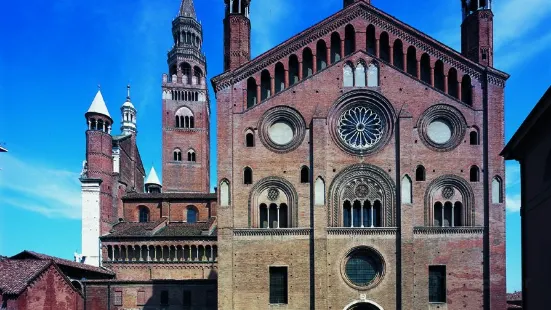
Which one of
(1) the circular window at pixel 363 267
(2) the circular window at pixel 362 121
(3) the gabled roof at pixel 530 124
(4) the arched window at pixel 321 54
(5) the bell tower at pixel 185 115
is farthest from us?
(5) the bell tower at pixel 185 115

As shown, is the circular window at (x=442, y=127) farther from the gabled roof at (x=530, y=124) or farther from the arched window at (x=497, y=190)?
the gabled roof at (x=530, y=124)

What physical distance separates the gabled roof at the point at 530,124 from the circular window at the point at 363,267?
1060 centimetres

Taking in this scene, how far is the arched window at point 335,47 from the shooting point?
2516 centimetres

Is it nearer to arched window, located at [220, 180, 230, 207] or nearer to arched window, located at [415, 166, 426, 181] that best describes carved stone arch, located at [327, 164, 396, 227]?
arched window, located at [415, 166, 426, 181]

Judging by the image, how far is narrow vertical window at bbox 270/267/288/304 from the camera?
23500mm

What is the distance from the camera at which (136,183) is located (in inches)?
2099

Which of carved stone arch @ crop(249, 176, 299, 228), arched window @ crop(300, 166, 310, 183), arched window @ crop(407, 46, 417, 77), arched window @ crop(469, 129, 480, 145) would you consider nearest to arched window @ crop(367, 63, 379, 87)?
arched window @ crop(407, 46, 417, 77)

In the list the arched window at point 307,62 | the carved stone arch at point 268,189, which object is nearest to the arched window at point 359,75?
the arched window at point 307,62

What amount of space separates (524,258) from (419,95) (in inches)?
490

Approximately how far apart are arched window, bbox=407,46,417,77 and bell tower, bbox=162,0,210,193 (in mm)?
32217

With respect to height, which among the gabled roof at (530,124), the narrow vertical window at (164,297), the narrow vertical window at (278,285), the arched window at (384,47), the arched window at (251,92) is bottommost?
the narrow vertical window at (164,297)

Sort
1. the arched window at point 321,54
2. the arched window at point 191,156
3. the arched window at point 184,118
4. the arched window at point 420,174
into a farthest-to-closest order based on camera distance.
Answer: the arched window at point 184,118 → the arched window at point 191,156 → the arched window at point 321,54 → the arched window at point 420,174

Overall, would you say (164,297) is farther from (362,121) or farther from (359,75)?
(359,75)

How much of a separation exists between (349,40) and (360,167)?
697 cm
